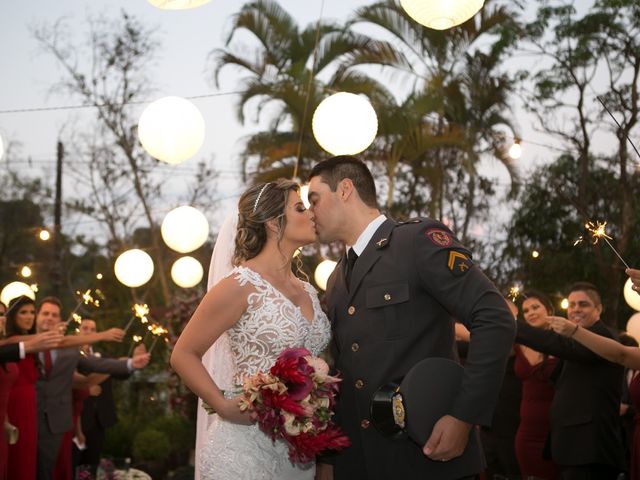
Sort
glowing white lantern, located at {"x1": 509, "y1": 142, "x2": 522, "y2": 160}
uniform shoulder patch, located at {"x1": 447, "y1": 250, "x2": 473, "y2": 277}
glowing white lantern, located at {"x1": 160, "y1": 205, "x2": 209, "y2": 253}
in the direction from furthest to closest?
glowing white lantern, located at {"x1": 509, "y1": 142, "x2": 522, "y2": 160} → glowing white lantern, located at {"x1": 160, "y1": 205, "x2": 209, "y2": 253} → uniform shoulder patch, located at {"x1": 447, "y1": 250, "x2": 473, "y2": 277}

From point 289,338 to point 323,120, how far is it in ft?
14.3

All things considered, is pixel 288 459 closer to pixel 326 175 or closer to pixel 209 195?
pixel 326 175

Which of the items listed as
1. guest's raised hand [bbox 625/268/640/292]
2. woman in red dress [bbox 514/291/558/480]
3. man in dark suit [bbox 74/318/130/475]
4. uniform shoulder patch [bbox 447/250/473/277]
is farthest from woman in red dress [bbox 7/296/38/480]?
guest's raised hand [bbox 625/268/640/292]

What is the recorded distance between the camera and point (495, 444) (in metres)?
8.34

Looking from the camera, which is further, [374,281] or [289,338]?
[289,338]

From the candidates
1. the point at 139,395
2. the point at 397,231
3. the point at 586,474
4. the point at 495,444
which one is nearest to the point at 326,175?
the point at 397,231

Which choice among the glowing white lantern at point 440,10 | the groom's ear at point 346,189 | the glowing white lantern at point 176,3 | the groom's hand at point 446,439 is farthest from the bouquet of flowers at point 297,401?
the glowing white lantern at point 440,10

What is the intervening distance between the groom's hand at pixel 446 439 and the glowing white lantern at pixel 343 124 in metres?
5.00

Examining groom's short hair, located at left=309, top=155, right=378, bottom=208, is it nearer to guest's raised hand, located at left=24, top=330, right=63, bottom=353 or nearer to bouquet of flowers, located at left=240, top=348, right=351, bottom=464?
bouquet of flowers, located at left=240, top=348, right=351, bottom=464

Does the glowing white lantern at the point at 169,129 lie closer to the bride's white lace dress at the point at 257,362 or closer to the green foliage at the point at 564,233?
the bride's white lace dress at the point at 257,362

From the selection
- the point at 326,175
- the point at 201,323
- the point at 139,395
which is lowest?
the point at 139,395

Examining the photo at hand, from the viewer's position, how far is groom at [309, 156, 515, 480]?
11.0 ft

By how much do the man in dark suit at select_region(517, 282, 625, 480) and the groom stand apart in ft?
7.51

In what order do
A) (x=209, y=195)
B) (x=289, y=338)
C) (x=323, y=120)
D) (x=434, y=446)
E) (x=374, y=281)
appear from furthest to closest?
(x=209, y=195)
(x=323, y=120)
(x=289, y=338)
(x=374, y=281)
(x=434, y=446)
